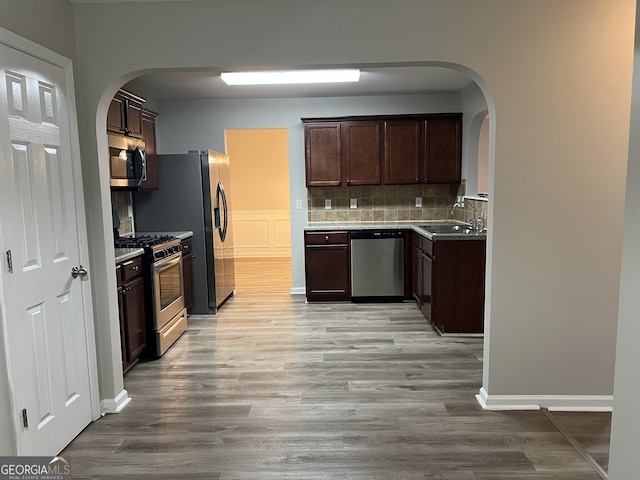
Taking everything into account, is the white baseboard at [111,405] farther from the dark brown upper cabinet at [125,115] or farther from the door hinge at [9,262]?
the dark brown upper cabinet at [125,115]

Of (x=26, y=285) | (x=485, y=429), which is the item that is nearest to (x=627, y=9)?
(x=485, y=429)

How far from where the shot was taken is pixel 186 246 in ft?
15.4

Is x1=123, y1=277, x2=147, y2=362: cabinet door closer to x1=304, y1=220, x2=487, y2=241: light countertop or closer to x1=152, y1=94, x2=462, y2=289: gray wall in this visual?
x1=304, y1=220, x2=487, y2=241: light countertop

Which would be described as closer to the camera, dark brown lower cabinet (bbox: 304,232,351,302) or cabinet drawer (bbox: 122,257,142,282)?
cabinet drawer (bbox: 122,257,142,282)

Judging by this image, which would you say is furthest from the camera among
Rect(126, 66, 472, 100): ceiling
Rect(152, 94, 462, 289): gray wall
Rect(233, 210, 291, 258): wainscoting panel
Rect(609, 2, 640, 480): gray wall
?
Rect(233, 210, 291, 258): wainscoting panel

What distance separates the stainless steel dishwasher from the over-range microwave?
2.40 meters

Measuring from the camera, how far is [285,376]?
3.35 meters

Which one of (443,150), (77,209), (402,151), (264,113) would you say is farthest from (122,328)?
(443,150)

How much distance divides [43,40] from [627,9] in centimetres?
314

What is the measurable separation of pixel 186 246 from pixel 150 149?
1.02m

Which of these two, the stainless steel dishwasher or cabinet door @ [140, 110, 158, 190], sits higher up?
cabinet door @ [140, 110, 158, 190]

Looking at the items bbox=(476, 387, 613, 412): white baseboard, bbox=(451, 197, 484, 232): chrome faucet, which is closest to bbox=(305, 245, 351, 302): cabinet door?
bbox=(451, 197, 484, 232): chrome faucet

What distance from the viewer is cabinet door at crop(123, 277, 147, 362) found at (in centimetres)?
336

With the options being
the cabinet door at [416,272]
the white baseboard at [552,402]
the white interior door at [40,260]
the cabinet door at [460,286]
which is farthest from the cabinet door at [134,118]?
the white baseboard at [552,402]
